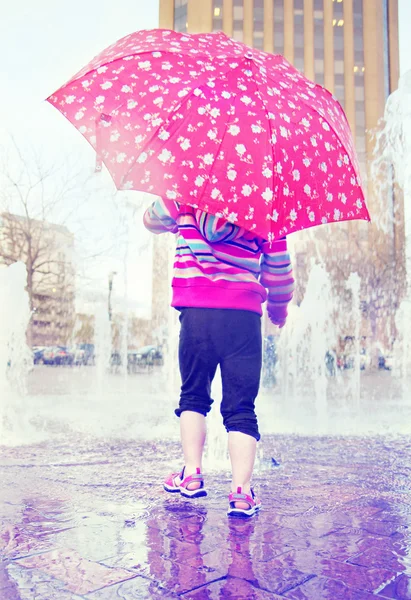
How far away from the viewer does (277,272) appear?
2.76 metres

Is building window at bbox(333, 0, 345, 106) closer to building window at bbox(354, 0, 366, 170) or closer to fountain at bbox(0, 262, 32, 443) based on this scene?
building window at bbox(354, 0, 366, 170)

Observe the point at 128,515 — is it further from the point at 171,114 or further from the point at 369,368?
the point at 369,368

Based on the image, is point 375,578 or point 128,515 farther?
point 128,515

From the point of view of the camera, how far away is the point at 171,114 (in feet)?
7.98

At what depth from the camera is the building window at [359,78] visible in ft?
143

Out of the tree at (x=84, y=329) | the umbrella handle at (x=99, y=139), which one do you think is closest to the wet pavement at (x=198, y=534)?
the umbrella handle at (x=99, y=139)

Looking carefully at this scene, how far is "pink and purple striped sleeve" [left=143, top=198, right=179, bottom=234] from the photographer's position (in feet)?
8.76

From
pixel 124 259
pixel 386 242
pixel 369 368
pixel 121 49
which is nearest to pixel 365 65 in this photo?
pixel 386 242

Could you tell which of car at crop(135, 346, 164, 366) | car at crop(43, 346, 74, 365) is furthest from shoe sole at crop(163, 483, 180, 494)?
car at crop(43, 346, 74, 365)

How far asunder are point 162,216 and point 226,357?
0.71 m

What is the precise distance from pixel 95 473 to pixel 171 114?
1.93 meters

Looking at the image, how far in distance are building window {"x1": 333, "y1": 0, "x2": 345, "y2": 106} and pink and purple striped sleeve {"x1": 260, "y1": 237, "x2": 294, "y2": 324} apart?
151 ft

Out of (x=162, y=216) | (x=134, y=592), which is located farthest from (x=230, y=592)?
(x=162, y=216)

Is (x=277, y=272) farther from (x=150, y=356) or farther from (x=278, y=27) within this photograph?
(x=278, y=27)
